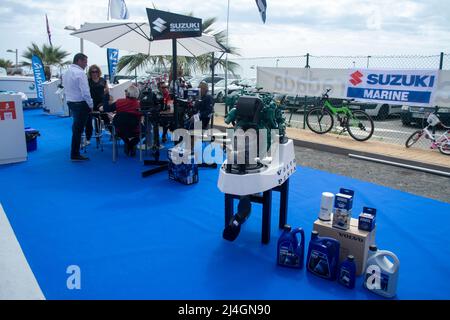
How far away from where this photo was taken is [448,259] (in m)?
2.79

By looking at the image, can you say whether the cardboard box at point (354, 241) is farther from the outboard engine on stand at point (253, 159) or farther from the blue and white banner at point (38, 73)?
the blue and white banner at point (38, 73)

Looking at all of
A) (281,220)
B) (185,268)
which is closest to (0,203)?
(185,268)

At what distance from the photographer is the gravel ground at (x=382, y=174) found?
14.6 ft

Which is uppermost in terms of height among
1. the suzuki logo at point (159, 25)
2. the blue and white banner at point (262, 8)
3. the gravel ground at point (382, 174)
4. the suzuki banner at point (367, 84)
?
the blue and white banner at point (262, 8)

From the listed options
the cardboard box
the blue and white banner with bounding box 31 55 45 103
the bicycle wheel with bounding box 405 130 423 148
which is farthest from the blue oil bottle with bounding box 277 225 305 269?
the blue and white banner with bounding box 31 55 45 103

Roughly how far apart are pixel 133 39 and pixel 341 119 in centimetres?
448

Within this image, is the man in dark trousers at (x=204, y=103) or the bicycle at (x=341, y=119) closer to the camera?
the man in dark trousers at (x=204, y=103)

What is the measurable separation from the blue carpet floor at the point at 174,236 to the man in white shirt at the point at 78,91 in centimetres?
83

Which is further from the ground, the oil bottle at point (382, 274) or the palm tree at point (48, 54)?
the palm tree at point (48, 54)

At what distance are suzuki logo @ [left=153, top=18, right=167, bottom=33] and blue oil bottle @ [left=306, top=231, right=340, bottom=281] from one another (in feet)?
11.2

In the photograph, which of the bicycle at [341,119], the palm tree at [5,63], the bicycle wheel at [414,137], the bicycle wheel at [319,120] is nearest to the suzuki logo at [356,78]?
the bicycle at [341,119]

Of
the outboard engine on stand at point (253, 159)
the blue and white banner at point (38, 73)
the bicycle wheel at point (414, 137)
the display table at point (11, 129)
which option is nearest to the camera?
the outboard engine on stand at point (253, 159)

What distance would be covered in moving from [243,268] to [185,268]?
441 mm
